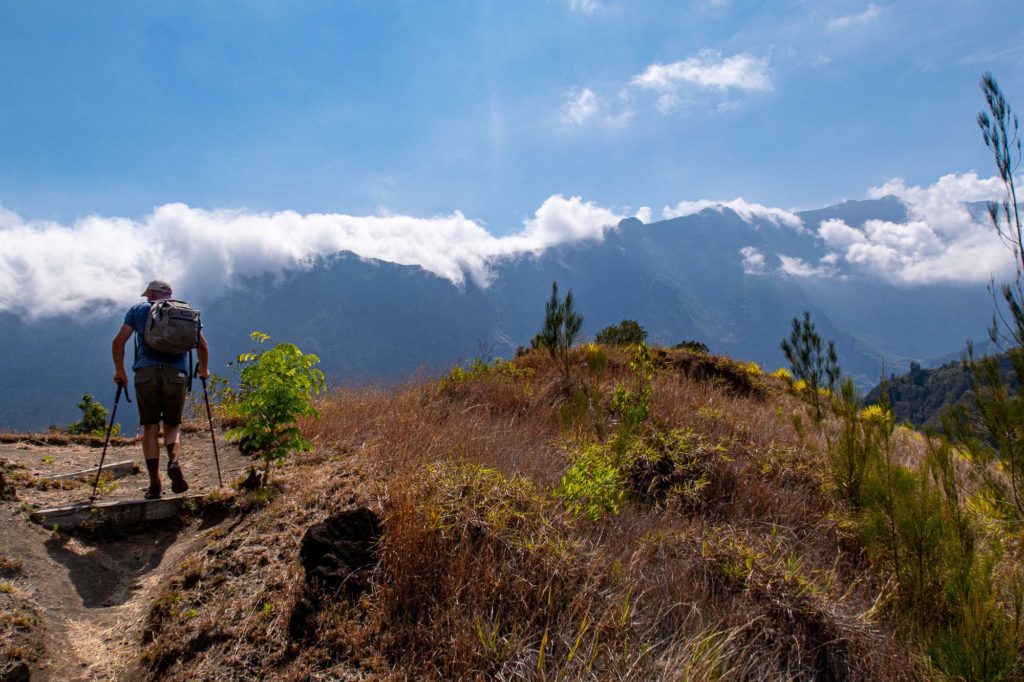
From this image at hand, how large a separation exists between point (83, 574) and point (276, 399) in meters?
1.95

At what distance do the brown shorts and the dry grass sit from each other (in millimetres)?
1613

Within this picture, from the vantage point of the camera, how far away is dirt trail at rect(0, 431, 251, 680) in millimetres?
3143

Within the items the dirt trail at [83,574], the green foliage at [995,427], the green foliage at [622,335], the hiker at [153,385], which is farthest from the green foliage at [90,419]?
the green foliage at [995,427]

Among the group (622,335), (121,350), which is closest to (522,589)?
(121,350)

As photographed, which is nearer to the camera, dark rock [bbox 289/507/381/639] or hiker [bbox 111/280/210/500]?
dark rock [bbox 289/507/381/639]

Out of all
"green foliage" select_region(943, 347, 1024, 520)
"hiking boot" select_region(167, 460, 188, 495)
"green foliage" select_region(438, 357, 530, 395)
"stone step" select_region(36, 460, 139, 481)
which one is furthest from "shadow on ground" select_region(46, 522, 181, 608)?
"green foliage" select_region(943, 347, 1024, 520)

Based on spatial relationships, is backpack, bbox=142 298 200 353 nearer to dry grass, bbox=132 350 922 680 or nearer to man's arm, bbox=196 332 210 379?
man's arm, bbox=196 332 210 379

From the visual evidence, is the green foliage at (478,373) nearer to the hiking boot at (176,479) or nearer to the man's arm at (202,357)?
the man's arm at (202,357)

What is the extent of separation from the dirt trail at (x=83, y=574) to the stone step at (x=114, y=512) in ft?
0.26

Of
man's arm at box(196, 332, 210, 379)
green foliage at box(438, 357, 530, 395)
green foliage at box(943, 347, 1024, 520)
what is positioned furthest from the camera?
green foliage at box(438, 357, 530, 395)

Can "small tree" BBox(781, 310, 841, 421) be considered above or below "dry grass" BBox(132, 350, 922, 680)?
above

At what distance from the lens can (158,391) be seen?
5.28m

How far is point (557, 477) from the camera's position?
456 cm

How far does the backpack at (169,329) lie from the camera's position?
5113 millimetres
